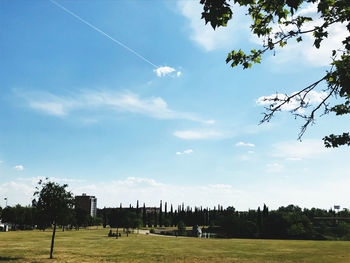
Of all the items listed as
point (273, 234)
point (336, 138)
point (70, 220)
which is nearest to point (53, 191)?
point (70, 220)

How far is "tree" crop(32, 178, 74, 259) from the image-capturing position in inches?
1073

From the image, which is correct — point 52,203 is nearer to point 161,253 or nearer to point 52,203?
point 52,203

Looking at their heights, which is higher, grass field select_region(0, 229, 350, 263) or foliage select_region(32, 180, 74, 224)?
foliage select_region(32, 180, 74, 224)

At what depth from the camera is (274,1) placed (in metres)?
6.76

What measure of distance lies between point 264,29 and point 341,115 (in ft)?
17.7

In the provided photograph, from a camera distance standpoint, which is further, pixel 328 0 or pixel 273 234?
pixel 273 234

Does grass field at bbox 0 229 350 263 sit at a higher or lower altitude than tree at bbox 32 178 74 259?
lower

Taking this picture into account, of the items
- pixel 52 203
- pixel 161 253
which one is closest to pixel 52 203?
pixel 52 203

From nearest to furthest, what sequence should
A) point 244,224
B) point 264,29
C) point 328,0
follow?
1. point 328,0
2. point 264,29
3. point 244,224

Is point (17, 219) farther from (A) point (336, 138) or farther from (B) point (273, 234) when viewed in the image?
(A) point (336, 138)

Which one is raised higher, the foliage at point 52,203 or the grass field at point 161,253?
the foliage at point 52,203

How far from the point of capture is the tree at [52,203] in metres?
27.3

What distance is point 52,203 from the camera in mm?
27219

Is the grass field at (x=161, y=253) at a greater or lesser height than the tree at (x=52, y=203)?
lesser
